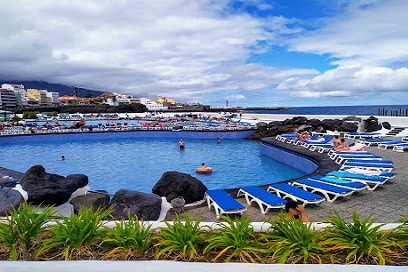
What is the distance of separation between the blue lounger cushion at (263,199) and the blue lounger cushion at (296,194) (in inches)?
12.5

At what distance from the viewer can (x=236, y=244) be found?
2723 millimetres

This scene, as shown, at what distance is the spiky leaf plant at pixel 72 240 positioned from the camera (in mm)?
2766

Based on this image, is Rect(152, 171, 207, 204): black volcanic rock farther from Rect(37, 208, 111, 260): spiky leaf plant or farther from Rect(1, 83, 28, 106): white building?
Rect(1, 83, 28, 106): white building

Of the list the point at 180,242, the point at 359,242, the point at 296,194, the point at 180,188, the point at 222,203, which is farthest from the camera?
the point at 180,188

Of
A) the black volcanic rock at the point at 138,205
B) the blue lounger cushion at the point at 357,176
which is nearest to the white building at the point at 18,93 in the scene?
the black volcanic rock at the point at 138,205

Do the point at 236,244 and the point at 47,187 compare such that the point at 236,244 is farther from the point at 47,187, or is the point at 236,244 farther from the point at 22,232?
the point at 47,187

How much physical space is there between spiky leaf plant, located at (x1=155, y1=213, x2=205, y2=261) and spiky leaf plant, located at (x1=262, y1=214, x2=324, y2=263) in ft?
2.08

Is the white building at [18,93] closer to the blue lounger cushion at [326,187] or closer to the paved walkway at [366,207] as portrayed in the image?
the blue lounger cushion at [326,187]

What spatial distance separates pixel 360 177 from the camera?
7.25 metres

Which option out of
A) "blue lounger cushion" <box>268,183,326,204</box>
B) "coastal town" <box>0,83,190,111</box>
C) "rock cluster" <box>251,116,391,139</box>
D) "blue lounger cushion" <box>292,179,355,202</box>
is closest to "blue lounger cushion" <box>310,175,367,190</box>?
"blue lounger cushion" <box>292,179,355,202</box>

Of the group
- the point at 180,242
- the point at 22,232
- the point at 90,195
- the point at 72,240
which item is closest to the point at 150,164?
the point at 90,195

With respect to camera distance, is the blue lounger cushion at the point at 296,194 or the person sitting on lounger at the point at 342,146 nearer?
the blue lounger cushion at the point at 296,194

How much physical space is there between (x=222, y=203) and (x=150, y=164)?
8760 mm

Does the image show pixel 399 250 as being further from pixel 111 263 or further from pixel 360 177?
pixel 360 177
